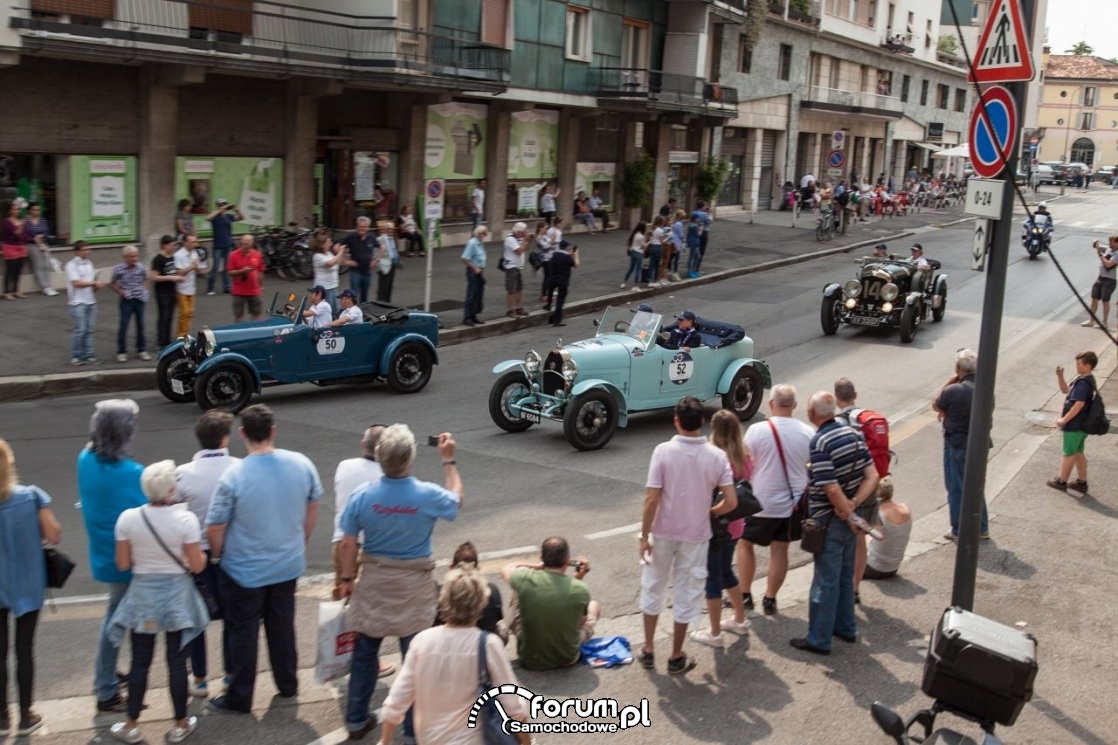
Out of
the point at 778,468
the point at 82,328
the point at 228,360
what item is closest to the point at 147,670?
the point at 778,468

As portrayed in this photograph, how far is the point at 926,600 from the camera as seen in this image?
27.1 feet

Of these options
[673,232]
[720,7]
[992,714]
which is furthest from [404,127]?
[992,714]

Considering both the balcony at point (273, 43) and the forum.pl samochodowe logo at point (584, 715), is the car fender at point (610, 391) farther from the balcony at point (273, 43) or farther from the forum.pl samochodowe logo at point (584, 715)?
the balcony at point (273, 43)

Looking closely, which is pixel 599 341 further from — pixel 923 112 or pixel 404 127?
pixel 923 112

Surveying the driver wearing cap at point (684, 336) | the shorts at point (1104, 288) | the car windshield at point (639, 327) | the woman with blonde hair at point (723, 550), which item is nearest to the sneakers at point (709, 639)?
the woman with blonde hair at point (723, 550)

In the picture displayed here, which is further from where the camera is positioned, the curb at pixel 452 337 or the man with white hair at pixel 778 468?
the curb at pixel 452 337

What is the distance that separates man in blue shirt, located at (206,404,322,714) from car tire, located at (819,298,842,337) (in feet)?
49.1

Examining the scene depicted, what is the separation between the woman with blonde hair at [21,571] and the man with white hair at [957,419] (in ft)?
22.2

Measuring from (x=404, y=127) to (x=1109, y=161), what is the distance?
9632 centimetres

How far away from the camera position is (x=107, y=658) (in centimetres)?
599

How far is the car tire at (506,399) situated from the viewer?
42.0ft

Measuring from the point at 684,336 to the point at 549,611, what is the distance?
7.21 meters

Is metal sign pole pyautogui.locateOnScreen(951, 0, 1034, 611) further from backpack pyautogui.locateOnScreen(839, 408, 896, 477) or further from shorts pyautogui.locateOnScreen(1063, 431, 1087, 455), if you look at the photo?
shorts pyautogui.locateOnScreen(1063, 431, 1087, 455)

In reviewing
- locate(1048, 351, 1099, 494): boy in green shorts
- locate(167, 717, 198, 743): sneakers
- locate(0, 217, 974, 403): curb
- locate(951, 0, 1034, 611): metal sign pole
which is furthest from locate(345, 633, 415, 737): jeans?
locate(0, 217, 974, 403): curb
